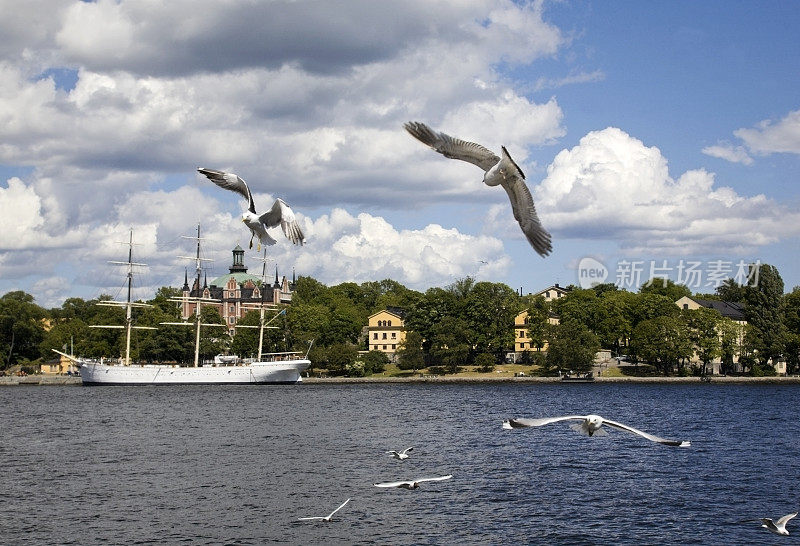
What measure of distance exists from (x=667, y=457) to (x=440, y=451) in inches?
416

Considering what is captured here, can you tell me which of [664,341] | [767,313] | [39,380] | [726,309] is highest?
[726,309]

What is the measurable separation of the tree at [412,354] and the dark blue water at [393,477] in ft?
177

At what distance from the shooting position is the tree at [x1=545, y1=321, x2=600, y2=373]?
113625mm

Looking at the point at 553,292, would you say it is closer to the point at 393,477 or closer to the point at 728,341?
the point at 728,341

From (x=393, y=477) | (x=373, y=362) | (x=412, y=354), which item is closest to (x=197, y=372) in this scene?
(x=373, y=362)

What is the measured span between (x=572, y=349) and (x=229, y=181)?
97.1 metres

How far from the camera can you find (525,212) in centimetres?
1402

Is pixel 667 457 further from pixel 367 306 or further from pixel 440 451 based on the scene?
pixel 367 306

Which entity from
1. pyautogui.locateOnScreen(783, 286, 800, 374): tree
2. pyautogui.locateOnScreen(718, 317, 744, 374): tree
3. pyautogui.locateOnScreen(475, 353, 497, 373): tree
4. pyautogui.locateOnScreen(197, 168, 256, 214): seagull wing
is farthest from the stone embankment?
pyautogui.locateOnScreen(197, 168, 256, 214): seagull wing

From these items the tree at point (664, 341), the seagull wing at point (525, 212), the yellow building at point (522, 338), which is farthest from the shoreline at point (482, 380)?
the seagull wing at point (525, 212)

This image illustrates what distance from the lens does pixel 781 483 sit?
35562 mm

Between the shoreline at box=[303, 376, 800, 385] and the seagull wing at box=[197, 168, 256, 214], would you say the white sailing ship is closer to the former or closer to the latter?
the shoreline at box=[303, 376, 800, 385]

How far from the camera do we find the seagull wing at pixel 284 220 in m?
18.0

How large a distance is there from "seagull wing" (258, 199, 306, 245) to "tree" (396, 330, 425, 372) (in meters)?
106
